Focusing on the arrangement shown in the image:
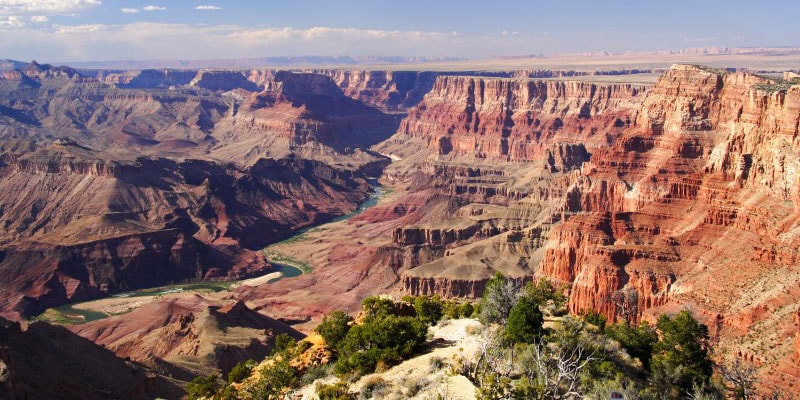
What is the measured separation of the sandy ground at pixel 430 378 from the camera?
38.5m

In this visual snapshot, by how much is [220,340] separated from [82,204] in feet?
308

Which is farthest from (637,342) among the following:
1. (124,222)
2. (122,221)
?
(122,221)

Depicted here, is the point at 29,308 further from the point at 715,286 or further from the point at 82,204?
the point at 715,286

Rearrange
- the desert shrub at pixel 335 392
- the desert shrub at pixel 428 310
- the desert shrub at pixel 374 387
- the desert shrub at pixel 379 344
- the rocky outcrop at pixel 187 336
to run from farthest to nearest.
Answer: the rocky outcrop at pixel 187 336 < the desert shrub at pixel 428 310 < the desert shrub at pixel 379 344 < the desert shrub at pixel 374 387 < the desert shrub at pixel 335 392

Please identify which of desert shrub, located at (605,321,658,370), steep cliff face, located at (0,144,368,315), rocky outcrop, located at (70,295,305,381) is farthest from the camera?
steep cliff face, located at (0,144,368,315)

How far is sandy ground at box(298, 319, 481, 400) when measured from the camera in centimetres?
3850

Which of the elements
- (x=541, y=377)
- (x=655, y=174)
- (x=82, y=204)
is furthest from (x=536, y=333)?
(x=82, y=204)

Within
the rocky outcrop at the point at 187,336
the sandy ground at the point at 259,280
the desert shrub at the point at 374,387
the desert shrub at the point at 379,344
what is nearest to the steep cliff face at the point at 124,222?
the sandy ground at the point at 259,280

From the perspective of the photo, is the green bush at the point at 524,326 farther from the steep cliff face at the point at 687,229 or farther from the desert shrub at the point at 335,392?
the steep cliff face at the point at 687,229

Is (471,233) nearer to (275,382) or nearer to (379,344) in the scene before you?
(379,344)

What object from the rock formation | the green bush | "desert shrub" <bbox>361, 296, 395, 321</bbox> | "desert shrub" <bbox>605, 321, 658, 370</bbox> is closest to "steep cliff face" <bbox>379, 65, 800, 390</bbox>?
"desert shrub" <bbox>605, 321, 658, 370</bbox>

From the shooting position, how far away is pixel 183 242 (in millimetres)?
143000

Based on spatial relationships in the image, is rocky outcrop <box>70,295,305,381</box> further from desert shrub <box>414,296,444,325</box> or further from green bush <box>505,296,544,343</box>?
green bush <box>505,296,544,343</box>

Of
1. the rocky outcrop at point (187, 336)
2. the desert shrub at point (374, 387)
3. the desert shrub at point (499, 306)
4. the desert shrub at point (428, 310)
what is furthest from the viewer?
the rocky outcrop at point (187, 336)
